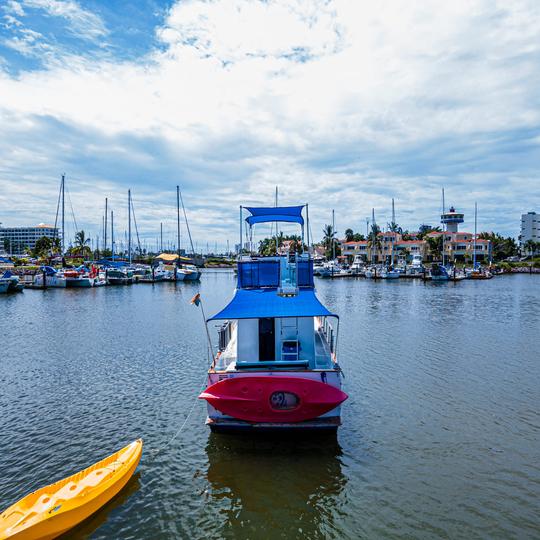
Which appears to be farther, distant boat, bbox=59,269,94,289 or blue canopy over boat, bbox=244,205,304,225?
distant boat, bbox=59,269,94,289

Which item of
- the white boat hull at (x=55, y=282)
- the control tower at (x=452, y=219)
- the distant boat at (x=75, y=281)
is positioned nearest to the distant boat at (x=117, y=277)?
the distant boat at (x=75, y=281)

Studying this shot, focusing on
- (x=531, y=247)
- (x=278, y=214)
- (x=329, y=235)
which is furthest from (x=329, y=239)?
(x=278, y=214)

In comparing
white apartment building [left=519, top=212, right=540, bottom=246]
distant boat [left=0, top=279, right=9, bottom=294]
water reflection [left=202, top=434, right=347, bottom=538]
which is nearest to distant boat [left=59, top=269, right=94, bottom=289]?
distant boat [left=0, top=279, right=9, bottom=294]

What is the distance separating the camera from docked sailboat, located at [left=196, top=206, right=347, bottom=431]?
12.1 metres

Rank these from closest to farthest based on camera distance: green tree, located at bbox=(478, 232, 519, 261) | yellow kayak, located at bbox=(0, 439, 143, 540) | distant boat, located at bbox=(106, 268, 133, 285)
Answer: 1. yellow kayak, located at bbox=(0, 439, 143, 540)
2. distant boat, located at bbox=(106, 268, 133, 285)
3. green tree, located at bbox=(478, 232, 519, 261)

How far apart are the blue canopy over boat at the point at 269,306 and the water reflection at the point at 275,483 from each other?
4.05m

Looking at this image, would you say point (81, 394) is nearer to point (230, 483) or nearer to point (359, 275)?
point (230, 483)

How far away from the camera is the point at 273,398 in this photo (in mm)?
12156

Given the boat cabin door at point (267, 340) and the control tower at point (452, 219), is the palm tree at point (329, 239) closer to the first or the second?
the control tower at point (452, 219)

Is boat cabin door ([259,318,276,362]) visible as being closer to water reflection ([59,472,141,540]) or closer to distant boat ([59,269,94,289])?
water reflection ([59,472,141,540])

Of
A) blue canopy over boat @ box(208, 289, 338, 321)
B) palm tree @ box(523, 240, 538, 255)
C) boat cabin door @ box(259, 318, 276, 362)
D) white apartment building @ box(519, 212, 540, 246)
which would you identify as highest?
white apartment building @ box(519, 212, 540, 246)

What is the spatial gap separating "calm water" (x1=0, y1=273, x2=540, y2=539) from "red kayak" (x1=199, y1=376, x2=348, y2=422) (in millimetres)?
1463

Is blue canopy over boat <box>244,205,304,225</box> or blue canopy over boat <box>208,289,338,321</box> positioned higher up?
blue canopy over boat <box>244,205,304,225</box>

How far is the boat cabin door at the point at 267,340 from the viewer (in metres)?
14.7
